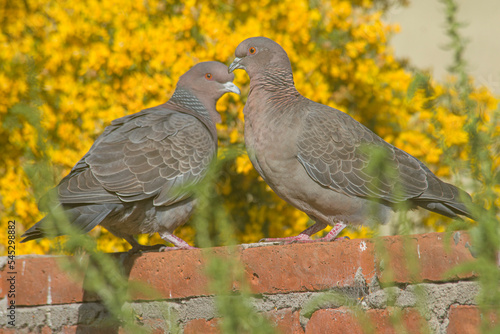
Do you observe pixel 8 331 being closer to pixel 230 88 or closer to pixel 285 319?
pixel 285 319

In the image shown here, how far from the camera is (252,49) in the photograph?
348 centimetres

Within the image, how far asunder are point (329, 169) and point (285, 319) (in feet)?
3.43

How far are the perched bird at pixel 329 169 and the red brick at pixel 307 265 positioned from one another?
30.3 inches

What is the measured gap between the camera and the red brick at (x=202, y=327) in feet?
6.84

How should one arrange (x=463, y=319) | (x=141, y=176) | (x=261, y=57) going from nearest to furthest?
(x=463, y=319) → (x=141, y=176) → (x=261, y=57)

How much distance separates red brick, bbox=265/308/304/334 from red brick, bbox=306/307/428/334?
0.21 feet

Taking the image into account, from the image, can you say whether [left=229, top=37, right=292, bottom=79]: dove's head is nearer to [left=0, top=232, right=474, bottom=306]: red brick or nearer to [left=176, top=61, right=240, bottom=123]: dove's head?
[left=176, top=61, right=240, bottom=123]: dove's head

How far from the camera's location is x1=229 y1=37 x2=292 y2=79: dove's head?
341cm

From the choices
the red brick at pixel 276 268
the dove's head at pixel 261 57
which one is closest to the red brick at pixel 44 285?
the red brick at pixel 276 268

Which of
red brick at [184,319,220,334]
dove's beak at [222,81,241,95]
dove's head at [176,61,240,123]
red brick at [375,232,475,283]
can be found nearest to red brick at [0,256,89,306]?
red brick at [184,319,220,334]

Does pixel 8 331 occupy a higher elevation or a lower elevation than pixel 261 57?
lower

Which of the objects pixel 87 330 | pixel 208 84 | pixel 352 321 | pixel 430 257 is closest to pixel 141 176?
pixel 87 330

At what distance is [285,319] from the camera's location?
6.50 feet

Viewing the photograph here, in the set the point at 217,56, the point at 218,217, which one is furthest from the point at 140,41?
the point at 218,217
